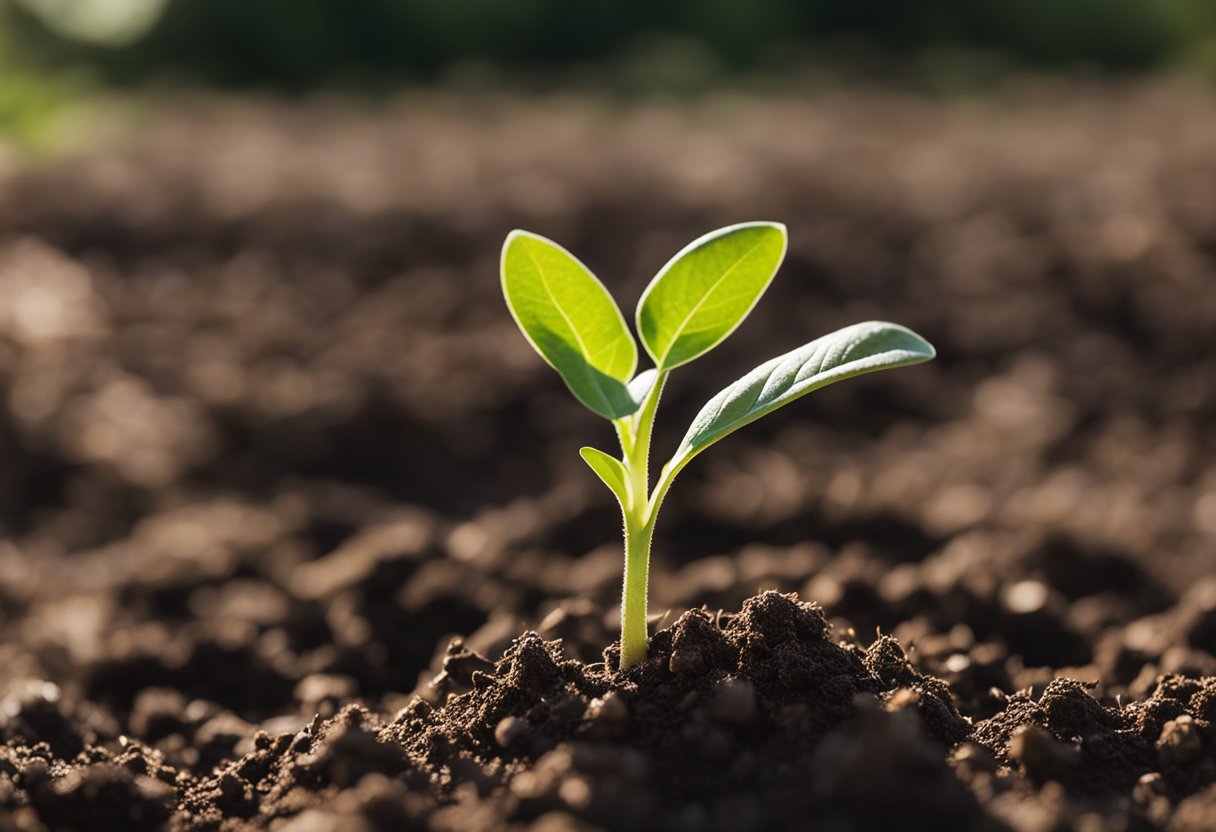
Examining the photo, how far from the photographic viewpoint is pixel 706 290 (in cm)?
124

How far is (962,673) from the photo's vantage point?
155 centimetres

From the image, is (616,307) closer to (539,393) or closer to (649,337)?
(649,337)

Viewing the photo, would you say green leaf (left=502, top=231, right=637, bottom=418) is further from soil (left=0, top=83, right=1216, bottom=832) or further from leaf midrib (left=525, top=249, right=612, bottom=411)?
soil (left=0, top=83, right=1216, bottom=832)

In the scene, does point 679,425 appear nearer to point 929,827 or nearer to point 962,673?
point 962,673

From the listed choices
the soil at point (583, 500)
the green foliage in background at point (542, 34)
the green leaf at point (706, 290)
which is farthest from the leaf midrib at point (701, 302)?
the green foliage in background at point (542, 34)

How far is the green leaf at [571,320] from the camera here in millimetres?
1234

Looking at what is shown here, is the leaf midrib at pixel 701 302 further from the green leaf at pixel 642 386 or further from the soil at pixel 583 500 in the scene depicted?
the soil at pixel 583 500

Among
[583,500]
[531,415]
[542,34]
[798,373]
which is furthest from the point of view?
[542,34]

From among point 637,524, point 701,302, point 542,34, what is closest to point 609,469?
point 637,524

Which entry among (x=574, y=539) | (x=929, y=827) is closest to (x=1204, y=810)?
(x=929, y=827)

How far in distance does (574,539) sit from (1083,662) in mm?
1013

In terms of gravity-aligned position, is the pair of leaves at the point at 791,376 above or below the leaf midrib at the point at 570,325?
below

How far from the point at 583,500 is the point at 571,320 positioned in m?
1.34

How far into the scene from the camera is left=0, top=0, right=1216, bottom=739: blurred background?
6.73 ft
